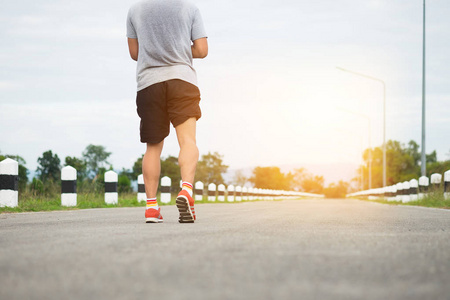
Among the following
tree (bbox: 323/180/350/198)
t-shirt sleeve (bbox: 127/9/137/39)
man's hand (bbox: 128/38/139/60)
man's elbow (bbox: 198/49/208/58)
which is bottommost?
tree (bbox: 323/180/350/198)

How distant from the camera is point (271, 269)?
226 cm

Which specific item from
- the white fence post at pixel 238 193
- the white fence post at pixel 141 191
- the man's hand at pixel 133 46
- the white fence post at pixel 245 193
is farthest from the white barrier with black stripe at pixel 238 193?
the man's hand at pixel 133 46

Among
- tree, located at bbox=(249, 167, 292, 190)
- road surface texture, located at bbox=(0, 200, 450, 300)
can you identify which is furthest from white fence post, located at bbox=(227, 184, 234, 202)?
tree, located at bbox=(249, 167, 292, 190)

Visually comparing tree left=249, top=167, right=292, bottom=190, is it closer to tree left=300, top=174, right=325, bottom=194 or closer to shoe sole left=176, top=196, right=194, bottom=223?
tree left=300, top=174, right=325, bottom=194

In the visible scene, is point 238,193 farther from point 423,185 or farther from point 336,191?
point 336,191

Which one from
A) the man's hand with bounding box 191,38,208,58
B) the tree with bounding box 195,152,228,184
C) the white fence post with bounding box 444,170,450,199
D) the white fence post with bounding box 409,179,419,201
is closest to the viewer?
the man's hand with bounding box 191,38,208,58

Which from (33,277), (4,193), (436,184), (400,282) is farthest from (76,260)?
(436,184)

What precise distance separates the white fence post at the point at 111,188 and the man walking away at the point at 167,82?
5924 mm

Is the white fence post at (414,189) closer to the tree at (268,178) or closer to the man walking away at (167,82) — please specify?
the man walking away at (167,82)

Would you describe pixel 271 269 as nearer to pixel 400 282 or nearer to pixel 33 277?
pixel 400 282

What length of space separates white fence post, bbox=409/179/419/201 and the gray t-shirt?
1260 centimetres

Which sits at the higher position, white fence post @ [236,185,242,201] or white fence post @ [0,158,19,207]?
white fence post @ [0,158,19,207]

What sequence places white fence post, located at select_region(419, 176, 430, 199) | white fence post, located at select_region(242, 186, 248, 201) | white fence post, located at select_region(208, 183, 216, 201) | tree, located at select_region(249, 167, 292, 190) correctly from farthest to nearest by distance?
tree, located at select_region(249, 167, 292, 190) < white fence post, located at select_region(242, 186, 248, 201) < white fence post, located at select_region(208, 183, 216, 201) < white fence post, located at select_region(419, 176, 430, 199)

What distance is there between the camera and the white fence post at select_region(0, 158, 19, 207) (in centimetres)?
822
